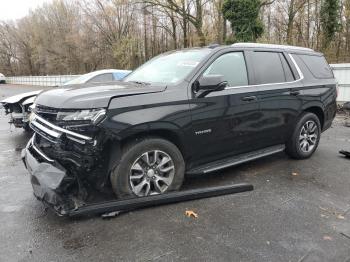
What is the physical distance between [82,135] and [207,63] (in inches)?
→ 72.3

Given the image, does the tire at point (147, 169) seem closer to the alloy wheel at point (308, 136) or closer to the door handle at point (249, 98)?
the door handle at point (249, 98)

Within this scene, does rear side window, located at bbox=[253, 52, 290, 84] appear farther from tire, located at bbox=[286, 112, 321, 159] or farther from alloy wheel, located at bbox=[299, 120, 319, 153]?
alloy wheel, located at bbox=[299, 120, 319, 153]

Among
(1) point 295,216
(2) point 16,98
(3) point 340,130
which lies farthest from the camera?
(3) point 340,130

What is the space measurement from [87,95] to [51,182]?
3.12ft

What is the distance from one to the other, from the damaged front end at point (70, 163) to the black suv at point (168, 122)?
0.4 inches

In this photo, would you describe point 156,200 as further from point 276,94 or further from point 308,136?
point 308,136

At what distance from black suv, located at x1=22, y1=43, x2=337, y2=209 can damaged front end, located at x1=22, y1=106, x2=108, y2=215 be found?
0.01 m

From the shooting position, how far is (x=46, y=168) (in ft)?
11.3

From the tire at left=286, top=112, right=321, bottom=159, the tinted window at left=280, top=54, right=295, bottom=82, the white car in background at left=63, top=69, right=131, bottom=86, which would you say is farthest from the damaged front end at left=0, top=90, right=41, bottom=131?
the tire at left=286, top=112, right=321, bottom=159

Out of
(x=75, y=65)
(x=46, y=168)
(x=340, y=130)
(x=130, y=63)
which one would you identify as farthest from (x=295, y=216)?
(x=75, y=65)

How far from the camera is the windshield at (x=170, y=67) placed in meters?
4.19

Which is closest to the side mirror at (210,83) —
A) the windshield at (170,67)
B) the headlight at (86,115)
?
the windshield at (170,67)

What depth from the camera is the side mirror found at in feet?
12.6

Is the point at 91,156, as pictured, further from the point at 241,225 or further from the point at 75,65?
the point at 75,65
